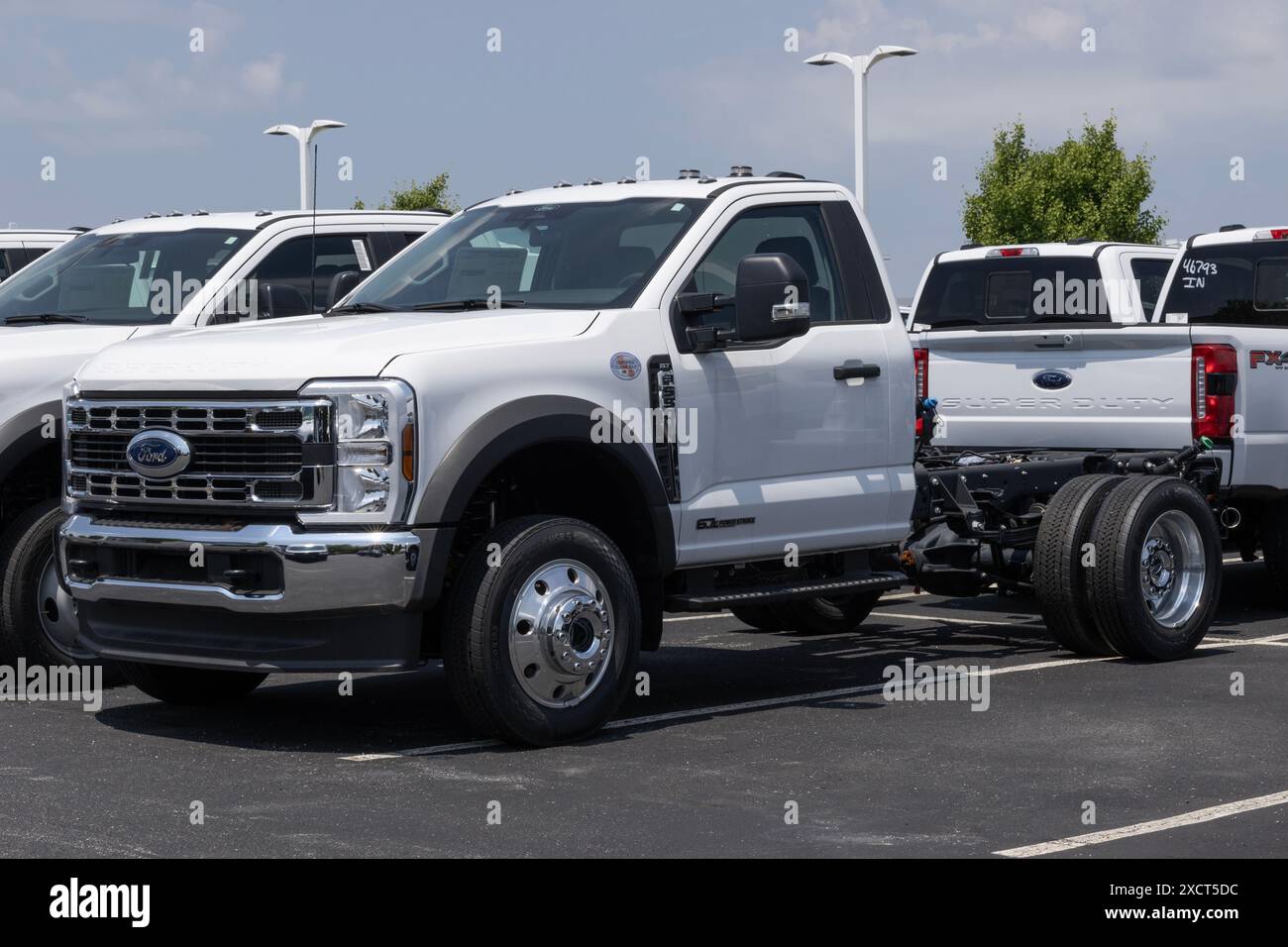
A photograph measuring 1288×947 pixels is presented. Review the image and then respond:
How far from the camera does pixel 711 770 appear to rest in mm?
7555

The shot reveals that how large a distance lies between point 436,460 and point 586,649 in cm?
100

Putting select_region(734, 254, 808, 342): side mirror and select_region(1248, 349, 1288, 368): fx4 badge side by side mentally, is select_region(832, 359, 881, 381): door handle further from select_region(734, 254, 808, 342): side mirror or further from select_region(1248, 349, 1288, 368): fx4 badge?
select_region(1248, 349, 1288, 368): fx4 badge

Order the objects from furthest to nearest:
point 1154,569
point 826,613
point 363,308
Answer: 1. point 826,613
2. point 1154,569
3. point 363,308

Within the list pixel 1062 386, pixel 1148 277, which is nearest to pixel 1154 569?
pixel 1062 386

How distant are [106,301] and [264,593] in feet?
12.9

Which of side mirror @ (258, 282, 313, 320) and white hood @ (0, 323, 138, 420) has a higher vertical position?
side mirror @ (258, 282, 313, 320)

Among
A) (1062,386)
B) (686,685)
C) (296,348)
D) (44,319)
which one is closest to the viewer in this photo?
(296,348)

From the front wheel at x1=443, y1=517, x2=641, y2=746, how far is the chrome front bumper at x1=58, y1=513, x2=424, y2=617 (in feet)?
1.03

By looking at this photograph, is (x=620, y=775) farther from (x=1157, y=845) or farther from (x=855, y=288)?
(x=855, y=288)

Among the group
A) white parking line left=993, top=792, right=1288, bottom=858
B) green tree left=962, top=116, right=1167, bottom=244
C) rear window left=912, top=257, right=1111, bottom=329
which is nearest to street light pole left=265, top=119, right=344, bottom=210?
rear window left=912, top=257, right=1111, bottom=329

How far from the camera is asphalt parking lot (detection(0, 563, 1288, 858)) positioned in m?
6.39

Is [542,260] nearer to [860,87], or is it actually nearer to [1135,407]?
[1135,407]

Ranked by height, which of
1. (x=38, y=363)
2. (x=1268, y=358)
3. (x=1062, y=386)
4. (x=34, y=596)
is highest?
(x=38, y=363)
